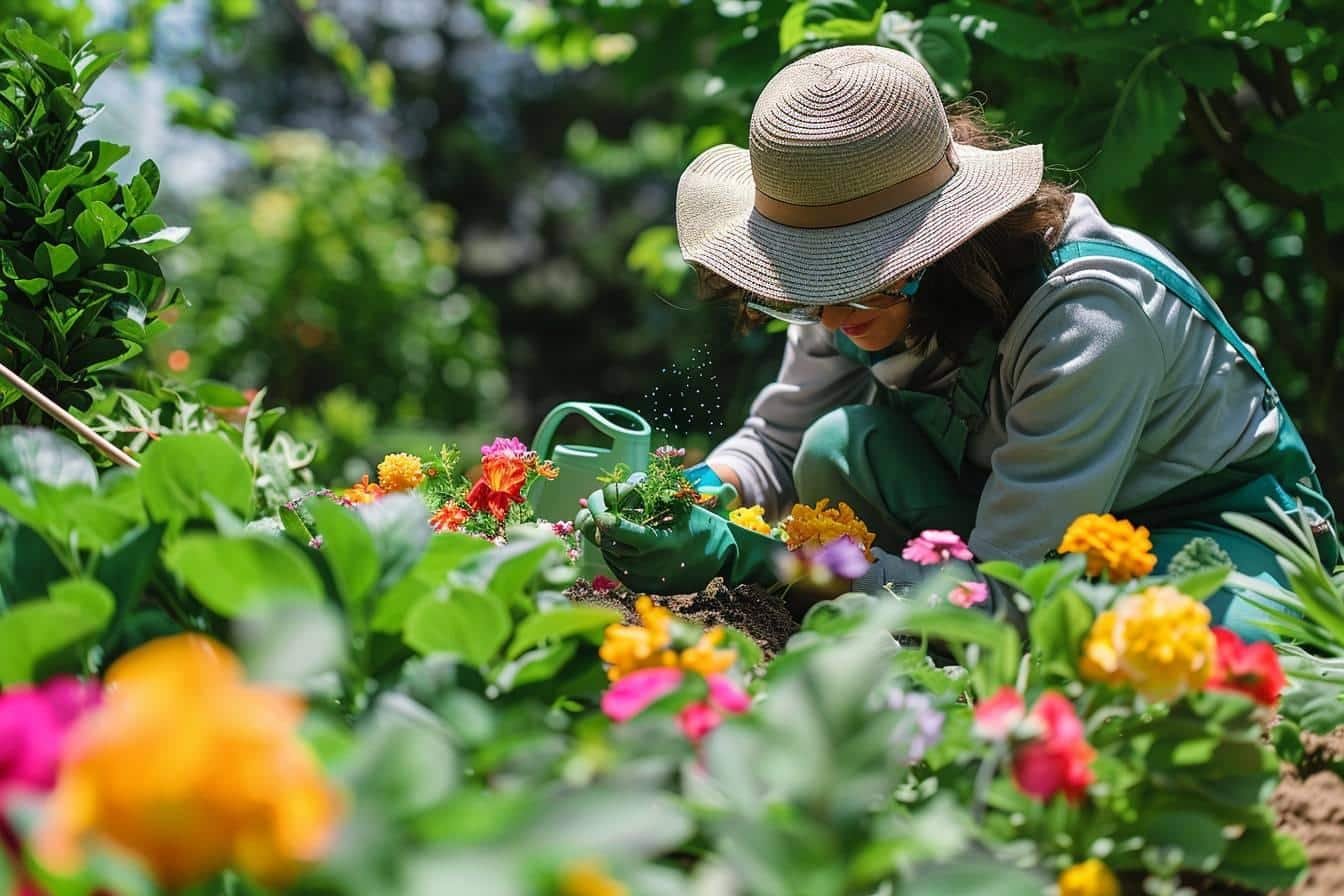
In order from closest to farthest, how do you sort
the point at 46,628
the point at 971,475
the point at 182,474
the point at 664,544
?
the point at 46,628 → the point at 182,474 → the point at 664,544 → the point at 971,475

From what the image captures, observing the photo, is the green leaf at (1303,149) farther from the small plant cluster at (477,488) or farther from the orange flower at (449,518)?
the orange flower at (449,518)

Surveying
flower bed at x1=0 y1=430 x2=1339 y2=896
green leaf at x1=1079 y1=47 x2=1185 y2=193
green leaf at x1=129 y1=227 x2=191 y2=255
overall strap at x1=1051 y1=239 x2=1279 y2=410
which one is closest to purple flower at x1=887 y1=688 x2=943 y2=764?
flower bed at x1=0 y1=430 x2=1339 y2=896

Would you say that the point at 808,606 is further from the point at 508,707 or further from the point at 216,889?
the point at 216,889

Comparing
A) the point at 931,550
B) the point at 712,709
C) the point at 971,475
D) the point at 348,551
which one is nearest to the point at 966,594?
the point at 931,550

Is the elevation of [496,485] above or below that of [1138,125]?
below

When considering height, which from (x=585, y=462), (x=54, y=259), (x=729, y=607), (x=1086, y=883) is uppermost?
(x=54, y=259)

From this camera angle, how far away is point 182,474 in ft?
3.62

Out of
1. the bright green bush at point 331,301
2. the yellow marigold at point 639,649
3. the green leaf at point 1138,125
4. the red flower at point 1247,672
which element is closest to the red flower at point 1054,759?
the red flower at point 1247,672

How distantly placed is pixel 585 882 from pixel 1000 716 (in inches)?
15.7

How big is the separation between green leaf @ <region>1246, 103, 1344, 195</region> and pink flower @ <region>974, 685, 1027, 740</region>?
5.99 feet

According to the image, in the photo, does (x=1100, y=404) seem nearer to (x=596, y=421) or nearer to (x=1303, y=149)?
(x=596, y=421)

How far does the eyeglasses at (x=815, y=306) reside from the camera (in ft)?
5.80

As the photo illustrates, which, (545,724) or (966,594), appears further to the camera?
(966,594)

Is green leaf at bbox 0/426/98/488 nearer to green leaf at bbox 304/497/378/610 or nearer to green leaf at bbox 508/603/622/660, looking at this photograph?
green leaf at bbox 304/497/378/610
